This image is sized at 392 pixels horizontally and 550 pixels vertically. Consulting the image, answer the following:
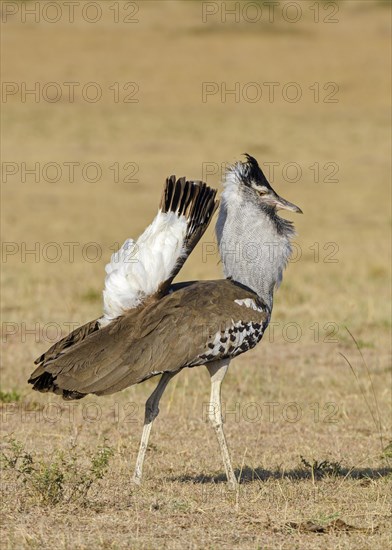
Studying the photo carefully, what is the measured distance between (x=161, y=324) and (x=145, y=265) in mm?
335

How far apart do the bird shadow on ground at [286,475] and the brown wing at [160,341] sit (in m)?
0.77

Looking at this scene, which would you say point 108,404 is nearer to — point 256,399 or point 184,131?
point 256,399

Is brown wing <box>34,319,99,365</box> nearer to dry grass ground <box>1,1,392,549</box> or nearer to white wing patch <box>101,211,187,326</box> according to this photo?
white wing patch <box>101,211,187,326</box>

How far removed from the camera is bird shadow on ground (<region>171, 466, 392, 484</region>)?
629 cm

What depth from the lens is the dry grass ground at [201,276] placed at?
5.27 m

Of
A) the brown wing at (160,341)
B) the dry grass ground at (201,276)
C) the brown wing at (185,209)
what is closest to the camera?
the dry grass ground at (201,276)

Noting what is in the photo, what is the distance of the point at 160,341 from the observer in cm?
590

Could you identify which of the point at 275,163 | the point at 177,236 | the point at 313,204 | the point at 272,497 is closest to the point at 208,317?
the point at 177,236

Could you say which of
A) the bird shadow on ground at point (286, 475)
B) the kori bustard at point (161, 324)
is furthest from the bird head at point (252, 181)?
the bird shadow on ground at point (286, 475)

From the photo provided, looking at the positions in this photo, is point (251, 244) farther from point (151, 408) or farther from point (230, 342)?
point (151, 408)

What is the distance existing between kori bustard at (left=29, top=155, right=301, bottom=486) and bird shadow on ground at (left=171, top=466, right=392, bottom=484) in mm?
334

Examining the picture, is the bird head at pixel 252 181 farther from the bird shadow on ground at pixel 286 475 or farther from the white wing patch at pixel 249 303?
the bird shadow on ground at pixel 286 475

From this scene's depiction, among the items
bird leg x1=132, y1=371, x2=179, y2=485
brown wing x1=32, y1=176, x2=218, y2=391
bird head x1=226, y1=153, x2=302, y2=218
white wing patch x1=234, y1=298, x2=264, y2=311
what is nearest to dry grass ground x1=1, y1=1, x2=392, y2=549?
bird leg x1=132, y1=371, x2=179, y2=485

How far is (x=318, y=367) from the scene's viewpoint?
9656mm
